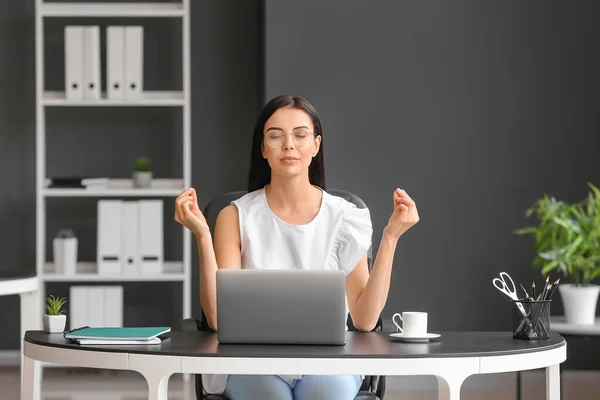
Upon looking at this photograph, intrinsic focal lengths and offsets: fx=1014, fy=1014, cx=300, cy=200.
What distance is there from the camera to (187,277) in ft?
16.7

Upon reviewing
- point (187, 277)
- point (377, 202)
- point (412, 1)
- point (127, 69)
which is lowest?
point (187, 277)

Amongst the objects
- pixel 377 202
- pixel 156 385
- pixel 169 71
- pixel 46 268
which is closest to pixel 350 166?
pixel 377 202

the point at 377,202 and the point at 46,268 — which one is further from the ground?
the point at 377,202

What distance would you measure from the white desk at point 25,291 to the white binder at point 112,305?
1.08 metres

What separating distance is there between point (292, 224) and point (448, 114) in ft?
7.56

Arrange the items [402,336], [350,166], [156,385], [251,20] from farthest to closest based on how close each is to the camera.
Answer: [251,20] < [350,166] < [402,336] < [156,385]

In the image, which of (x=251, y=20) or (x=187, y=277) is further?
(x=251, y=20)

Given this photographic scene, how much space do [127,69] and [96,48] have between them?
0.19 m

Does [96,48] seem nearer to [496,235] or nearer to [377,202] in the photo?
[377,202]

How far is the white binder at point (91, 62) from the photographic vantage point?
16.6 feet

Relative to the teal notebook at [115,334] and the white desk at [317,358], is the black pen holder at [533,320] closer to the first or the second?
the white desk at [317,358]

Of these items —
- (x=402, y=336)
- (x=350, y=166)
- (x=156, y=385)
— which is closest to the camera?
(x=156, y=385)

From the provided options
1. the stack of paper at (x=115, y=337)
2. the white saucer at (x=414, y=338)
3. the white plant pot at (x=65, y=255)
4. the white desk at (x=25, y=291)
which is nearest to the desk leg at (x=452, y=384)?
the white saucer at (x=414, y=338)

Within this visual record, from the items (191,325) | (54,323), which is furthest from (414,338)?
(54,323)
